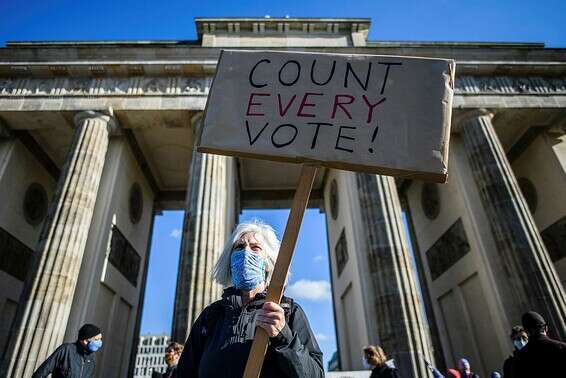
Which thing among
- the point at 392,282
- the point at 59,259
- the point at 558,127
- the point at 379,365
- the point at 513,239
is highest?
the point at 558,127

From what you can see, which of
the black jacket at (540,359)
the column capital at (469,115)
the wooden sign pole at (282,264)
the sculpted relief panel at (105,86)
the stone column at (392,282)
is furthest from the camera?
the column capital at (469,115)

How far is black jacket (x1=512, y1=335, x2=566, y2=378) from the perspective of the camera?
2.78m

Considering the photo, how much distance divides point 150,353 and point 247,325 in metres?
69.6

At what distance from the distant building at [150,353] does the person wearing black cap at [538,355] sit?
55.2 metres

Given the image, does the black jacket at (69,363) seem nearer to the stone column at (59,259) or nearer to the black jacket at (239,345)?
the black jacket at (239,345)

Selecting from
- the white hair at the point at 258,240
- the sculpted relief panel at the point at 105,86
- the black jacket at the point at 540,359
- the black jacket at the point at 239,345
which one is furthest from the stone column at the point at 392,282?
the black jacket at the point at 239,345

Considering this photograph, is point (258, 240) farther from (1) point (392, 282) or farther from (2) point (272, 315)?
(1) point (392, 282)

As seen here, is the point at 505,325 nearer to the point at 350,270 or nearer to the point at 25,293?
the point at 350,270

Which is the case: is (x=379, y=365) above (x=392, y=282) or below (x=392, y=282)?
below

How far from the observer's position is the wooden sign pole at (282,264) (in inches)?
51.2

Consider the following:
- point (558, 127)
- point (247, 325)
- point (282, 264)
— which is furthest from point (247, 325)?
point (558, 127)

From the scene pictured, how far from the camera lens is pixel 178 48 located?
11.9 metres

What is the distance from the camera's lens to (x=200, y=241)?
900 centimetres

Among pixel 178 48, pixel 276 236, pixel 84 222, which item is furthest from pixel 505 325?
pixel 178 48
